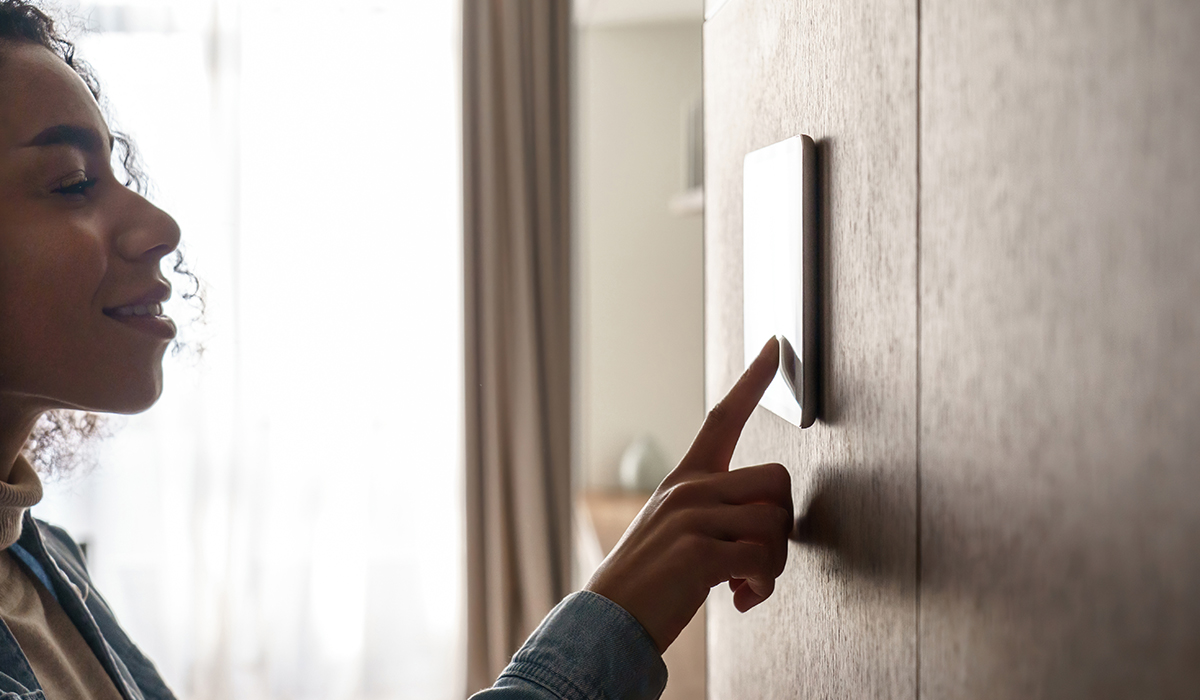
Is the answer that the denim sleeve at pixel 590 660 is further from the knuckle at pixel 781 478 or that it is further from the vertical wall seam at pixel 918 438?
the vertical wall seam at pixel 918 438

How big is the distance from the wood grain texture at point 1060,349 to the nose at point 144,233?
69cm

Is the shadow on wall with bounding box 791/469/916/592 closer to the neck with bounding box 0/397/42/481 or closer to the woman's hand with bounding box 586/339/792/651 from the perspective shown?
the woman's hand with bounding box 586/339/792/651

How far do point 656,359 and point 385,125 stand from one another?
1.07m

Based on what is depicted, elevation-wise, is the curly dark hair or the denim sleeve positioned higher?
the curly dark hair

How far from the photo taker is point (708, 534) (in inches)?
20.3

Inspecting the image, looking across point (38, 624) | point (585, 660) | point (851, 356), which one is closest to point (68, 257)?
point (38, 624)

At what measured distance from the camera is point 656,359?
9.23 feet

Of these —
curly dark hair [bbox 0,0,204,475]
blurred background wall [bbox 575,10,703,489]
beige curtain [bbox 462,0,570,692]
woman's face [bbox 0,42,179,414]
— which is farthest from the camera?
blurred background wall [bbox 575,10,703,489]

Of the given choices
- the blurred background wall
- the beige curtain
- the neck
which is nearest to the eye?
the neck

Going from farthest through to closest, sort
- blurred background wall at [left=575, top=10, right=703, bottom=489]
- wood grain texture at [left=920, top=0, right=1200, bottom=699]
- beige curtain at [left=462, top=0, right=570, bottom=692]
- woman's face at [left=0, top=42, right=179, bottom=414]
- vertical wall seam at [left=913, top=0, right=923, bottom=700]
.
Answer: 1. blurred background wall at [left=575, top=10, right=703, bottom=489]
2. beige curtain at [left=462, top=0, right=570, bottom=692]
3. woman's face at [left=0, top=42, right=179, bottom=414]
4. vertical wall seam at [left=913, top=0, right=923, bottom=700]
5. wood grain texture at [left=920, top=0, right=1200, bottom=699]

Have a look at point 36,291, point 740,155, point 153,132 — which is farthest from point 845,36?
point 153,132

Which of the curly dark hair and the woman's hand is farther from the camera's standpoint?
the curly dark hair

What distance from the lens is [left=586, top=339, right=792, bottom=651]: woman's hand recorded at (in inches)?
19.6

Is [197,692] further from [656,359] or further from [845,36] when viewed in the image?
[845,36]
